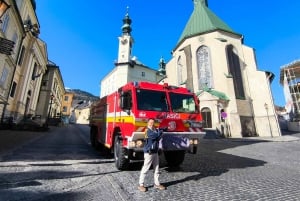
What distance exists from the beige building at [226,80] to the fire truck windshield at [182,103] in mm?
16947

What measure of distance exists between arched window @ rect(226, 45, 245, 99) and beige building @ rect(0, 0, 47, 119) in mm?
27233

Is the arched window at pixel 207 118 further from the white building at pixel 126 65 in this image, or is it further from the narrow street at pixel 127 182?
the white building at pixel 126 65

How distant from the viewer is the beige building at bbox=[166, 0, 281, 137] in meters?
23.8

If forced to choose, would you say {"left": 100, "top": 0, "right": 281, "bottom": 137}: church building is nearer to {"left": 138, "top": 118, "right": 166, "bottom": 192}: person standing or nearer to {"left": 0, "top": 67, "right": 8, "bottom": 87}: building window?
{"left": 138, "top": 118, "right": 166, "bottom": 192}: person standing

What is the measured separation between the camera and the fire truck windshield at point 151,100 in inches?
215

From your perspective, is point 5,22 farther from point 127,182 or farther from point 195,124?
point 195,124

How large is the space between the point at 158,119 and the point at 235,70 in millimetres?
26120

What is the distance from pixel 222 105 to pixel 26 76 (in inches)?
1056

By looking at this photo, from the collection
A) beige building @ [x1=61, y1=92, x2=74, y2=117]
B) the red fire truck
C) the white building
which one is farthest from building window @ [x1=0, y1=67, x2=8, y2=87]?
beige building @ [x1=61, y1=92, x2=74, y2=117]

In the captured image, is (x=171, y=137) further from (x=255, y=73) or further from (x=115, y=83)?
(x=115, y=83)

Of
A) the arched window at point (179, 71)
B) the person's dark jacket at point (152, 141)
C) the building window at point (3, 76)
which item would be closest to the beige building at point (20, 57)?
the building window at point (3, 76)

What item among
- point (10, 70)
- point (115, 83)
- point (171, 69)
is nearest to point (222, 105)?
point (171, 69)

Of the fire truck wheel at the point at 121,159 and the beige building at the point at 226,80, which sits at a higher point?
the beige building at the point at 226,80

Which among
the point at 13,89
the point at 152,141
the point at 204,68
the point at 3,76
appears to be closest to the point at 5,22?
the point at 3,76
